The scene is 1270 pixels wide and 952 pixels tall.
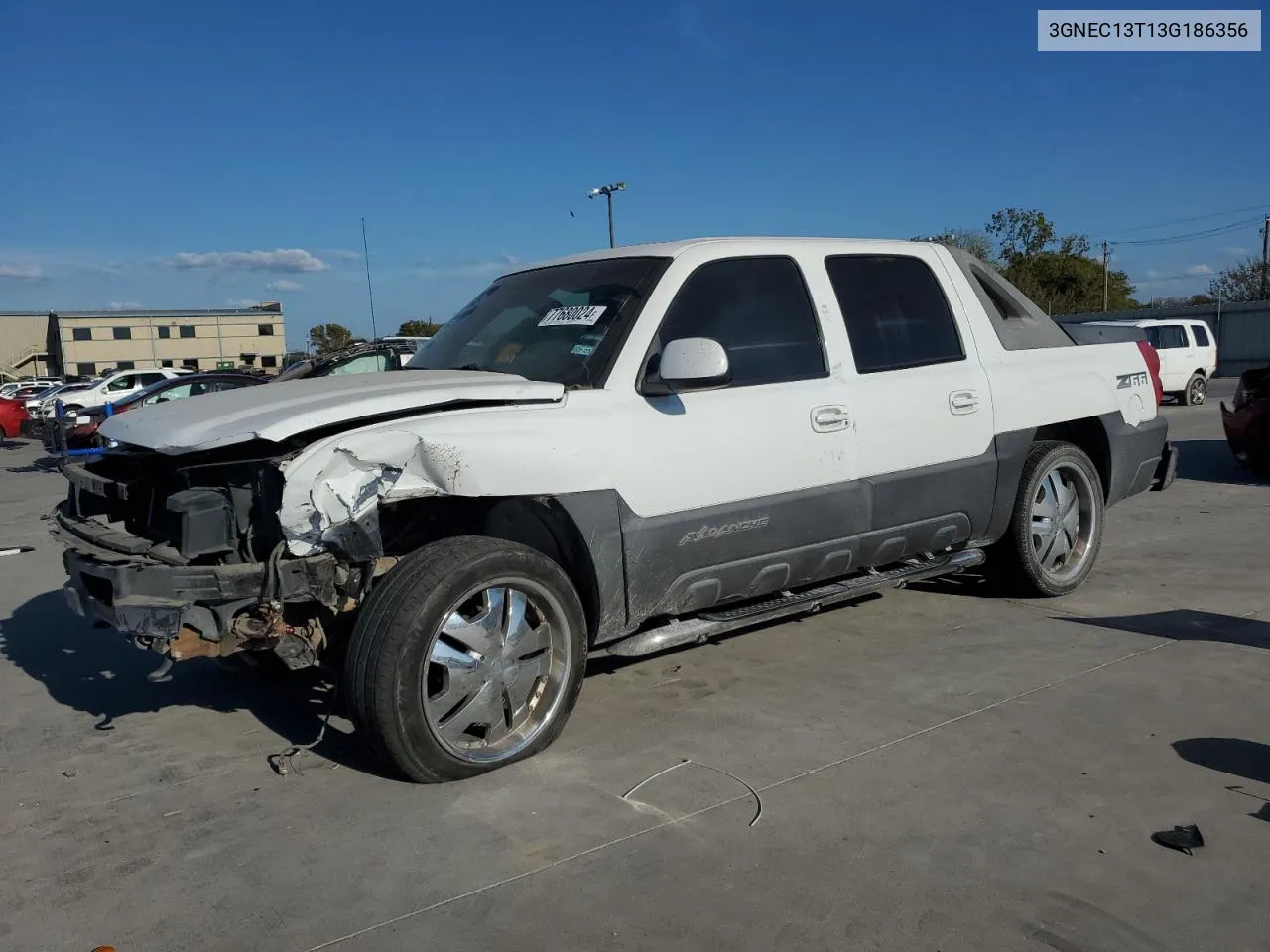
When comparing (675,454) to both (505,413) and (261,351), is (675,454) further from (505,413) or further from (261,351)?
(261,351)

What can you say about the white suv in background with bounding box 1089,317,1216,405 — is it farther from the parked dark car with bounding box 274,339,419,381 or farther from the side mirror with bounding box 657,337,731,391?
the side mirror with bounding box 657,337,731,391

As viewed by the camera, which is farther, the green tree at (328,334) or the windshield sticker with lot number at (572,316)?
the green tree at (328,334)

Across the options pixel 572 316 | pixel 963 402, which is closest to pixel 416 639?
pixel 572 316

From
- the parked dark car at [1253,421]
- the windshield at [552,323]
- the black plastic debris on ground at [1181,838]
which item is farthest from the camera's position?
the parked dark car at [1253,421]

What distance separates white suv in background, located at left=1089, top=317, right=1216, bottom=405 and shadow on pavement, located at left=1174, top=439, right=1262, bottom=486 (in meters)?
7.58

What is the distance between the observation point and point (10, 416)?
80.5ft

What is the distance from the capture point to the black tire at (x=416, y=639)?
3.44 metres

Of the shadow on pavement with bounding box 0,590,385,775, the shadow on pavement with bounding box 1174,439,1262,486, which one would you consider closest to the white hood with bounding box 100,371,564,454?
the shadow on pavement with bounding box 0,590,385,775

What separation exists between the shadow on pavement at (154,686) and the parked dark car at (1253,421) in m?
9.47

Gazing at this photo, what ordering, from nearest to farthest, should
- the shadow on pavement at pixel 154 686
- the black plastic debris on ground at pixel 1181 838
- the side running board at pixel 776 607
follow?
the black plastic debris on ground at pixel 1181 838 < the side running board at pixel 776 607 < the shadow on pavement at pixel 154 686

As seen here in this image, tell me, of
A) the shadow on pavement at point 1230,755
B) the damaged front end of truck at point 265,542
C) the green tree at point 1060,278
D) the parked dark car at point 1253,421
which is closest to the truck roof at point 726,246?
the damaged front end of truck at point 265,542

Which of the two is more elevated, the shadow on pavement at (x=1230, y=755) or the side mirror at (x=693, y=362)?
the side mirror at (x=693, y=362)

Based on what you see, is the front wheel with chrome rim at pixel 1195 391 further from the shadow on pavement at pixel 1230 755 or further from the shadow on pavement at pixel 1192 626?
the shadow on pavement at pixel 1230 755

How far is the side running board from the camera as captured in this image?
4117 mm
